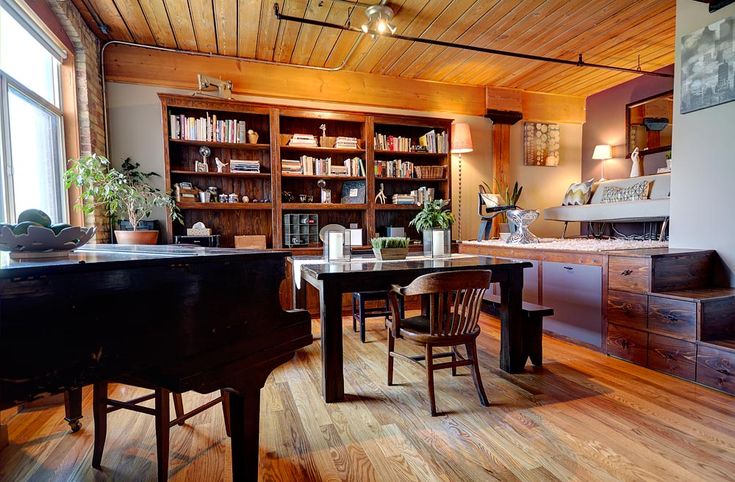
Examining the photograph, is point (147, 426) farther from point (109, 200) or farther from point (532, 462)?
point (109, 200)

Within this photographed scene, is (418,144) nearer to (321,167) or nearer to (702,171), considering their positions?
(321,167)

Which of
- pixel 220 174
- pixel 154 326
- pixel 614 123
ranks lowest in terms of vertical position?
pixel 154 326

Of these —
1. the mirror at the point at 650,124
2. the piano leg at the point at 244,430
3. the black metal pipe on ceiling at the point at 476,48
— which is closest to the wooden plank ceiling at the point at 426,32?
the black metal pipe on ceiling at the point at 476,48

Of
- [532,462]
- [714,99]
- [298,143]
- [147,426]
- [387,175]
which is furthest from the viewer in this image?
[387,175]

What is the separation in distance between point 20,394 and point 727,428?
9.19 ft

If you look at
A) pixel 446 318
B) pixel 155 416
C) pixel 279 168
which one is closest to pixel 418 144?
pixel 279 168

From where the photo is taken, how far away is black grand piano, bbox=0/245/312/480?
83cm

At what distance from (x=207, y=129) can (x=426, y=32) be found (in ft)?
8.22

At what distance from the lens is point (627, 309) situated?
273 cm

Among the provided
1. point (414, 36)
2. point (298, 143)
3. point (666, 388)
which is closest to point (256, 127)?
point (298, 143)

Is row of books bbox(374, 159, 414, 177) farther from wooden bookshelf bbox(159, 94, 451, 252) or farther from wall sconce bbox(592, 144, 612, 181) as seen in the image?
wall sconce bbox(592, 144, 612, 181)

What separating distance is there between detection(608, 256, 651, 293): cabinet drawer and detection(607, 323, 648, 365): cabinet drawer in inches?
12.2

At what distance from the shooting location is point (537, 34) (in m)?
3.67

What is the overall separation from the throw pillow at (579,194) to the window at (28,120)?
5.63 meters
